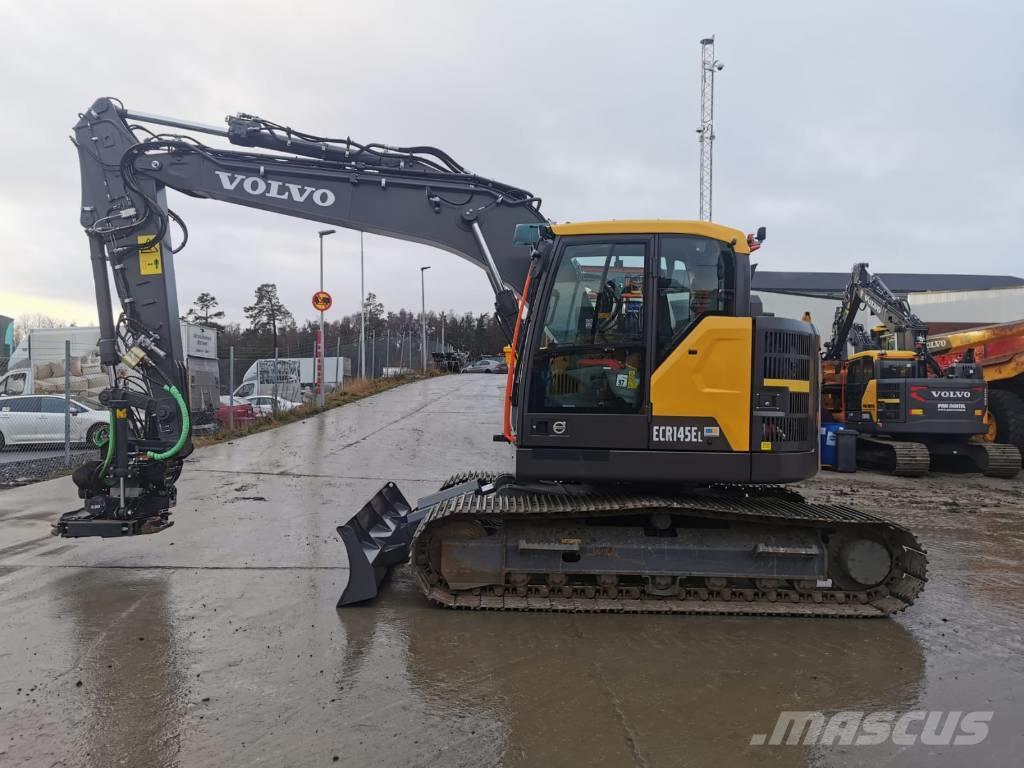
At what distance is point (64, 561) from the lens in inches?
239

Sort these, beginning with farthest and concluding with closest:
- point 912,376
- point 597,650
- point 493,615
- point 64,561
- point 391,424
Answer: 1. point 391,424
2. point 912,376
3. point 64,561
4. point 493,615
5. point 597,650

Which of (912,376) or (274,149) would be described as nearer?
(274,149)

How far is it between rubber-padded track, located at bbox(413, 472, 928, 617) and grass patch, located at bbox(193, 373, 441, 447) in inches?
396

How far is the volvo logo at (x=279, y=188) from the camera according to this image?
6.12 metres

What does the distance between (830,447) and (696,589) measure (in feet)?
31.6

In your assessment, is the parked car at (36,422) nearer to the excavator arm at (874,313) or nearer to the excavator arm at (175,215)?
the excavator arm at (175,215)

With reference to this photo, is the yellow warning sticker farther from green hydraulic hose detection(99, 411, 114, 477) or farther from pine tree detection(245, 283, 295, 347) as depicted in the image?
pine tree detection(245, 283, 295, 347)

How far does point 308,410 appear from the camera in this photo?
57.8ft

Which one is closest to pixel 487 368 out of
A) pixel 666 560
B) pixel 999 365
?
pixel 999 365

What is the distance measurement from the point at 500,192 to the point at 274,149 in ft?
7.01

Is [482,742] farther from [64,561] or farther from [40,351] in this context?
[40,351]

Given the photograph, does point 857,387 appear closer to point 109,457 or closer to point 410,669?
point 410,669

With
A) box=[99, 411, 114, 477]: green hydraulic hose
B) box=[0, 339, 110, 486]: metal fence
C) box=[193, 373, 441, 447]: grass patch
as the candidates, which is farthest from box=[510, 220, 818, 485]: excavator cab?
box=[193, 373, 441, 447]: grass patch

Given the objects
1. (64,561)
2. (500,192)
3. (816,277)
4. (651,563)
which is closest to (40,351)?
(64,561)
